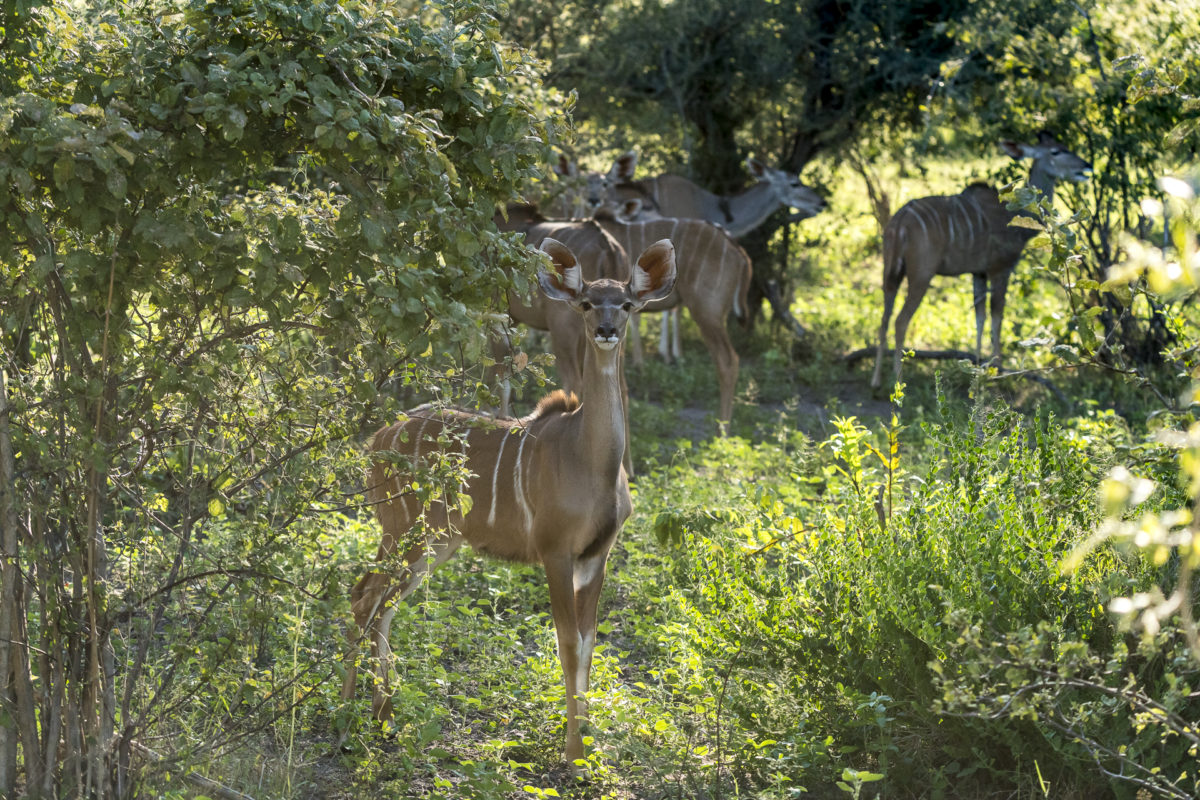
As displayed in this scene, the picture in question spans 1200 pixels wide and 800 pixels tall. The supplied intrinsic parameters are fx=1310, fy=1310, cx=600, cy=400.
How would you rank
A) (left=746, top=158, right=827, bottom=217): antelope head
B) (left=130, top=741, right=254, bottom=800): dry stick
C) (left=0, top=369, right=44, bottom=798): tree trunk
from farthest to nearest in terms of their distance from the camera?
(left=746, top=158, right=827, bottom=217): antelope head → (left=130, top=741, right=254, bottom=800): dry stick → (left=0, top=369, right=44, bottom=798): tree trunk

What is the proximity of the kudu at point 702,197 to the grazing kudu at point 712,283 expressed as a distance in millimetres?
1967

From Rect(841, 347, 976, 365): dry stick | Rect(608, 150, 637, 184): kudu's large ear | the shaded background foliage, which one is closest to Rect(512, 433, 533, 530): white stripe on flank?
the shaded background foliage

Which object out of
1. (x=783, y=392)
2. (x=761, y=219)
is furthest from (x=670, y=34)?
(x=783, y=392)

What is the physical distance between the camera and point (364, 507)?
3.47 meters

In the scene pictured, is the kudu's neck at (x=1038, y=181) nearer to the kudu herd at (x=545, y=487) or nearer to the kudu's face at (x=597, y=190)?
the kudu's face at (x=597, y=190)

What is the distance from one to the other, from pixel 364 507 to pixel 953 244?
7.50 m

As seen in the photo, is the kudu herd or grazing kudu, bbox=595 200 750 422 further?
grazing kudu, bbox=595 200 750 422

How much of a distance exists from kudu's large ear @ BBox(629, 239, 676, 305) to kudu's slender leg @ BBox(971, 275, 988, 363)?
612cm

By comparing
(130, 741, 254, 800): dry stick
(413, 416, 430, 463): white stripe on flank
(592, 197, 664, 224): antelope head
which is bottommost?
(130, 741, 254, 800): dry stick

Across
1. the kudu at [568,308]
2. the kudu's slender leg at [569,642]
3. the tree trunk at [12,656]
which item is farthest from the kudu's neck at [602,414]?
the kudu at [568,308]

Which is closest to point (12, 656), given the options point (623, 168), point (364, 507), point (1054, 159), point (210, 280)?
point (364, 507)

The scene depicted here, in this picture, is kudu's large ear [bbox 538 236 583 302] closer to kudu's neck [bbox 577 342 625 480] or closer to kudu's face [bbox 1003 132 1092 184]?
kudu's neck [bbox 577 342 625 480]

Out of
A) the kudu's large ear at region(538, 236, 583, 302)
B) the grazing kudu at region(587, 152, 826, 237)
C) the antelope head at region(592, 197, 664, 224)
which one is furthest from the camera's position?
the grazing kudu at region(587, 152, 826, 237)

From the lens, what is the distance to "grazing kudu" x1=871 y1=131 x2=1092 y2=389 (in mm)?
9953
